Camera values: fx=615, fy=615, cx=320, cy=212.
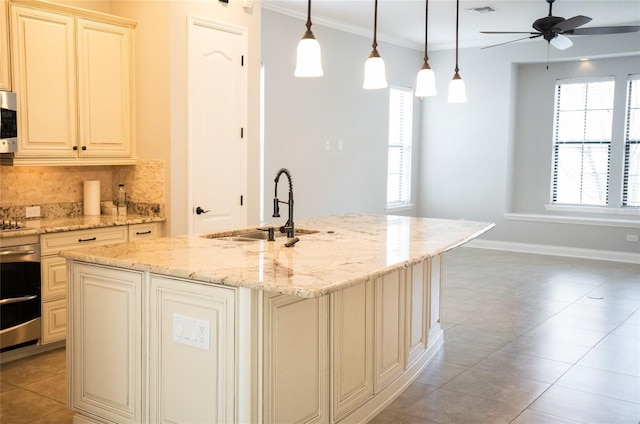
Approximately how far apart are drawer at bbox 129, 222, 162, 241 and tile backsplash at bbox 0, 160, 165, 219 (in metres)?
0.11

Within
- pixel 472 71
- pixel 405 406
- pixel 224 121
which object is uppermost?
pixel 472 71

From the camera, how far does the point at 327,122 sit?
7.41 metres

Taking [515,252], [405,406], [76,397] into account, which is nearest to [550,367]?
[405,406]

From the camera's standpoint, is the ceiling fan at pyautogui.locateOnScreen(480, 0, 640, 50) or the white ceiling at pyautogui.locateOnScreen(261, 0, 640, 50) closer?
the ceiling fan at pyautogui.locateOnScreen(480, 0, 640, 50)

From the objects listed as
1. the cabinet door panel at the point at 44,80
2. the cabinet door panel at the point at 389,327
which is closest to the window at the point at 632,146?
the cabinet door panel at the point at 389,327

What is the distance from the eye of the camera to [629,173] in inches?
316

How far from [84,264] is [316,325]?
1152 millimetres

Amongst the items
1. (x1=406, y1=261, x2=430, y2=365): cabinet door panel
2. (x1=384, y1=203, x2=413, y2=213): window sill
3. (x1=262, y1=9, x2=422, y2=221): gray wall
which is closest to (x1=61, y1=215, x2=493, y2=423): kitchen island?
(x1=406, y1=261, x2=430, y2=365): cabinet door panel

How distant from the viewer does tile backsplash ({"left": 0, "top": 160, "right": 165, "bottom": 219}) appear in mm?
4414

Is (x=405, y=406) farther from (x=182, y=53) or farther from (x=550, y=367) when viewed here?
(x=182, y=53)

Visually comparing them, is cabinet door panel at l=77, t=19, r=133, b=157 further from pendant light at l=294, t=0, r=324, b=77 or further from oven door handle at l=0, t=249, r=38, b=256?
pendant light at l=294, t=0, r=324, b=77

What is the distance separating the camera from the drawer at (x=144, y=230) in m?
4.62

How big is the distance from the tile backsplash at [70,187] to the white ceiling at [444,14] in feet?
8.27

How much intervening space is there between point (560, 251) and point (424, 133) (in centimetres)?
266
